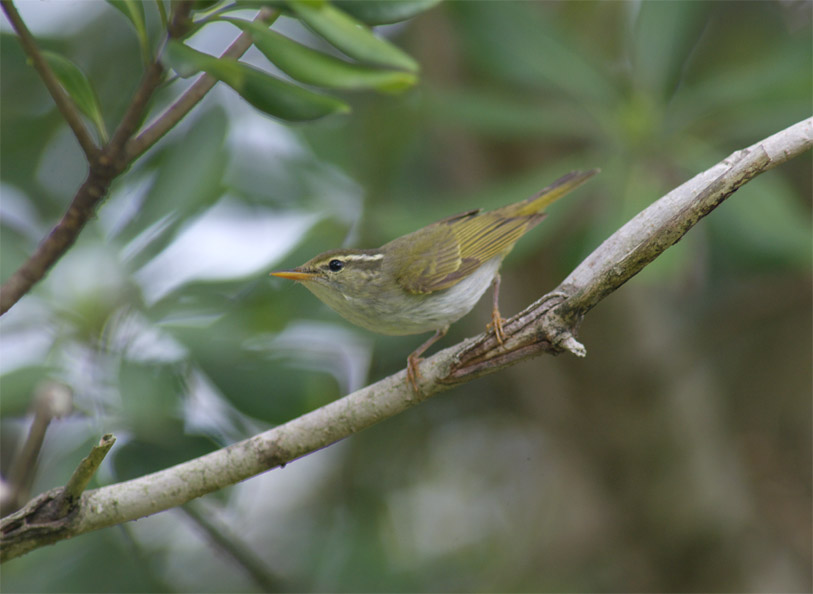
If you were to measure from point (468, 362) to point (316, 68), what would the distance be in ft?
2.72

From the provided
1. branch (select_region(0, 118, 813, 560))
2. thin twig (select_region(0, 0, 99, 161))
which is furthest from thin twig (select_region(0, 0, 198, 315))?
branch (select_region(0, 118, 813, 560))

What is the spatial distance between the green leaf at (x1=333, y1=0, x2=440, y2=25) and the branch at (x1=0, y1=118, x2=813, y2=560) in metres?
0.72

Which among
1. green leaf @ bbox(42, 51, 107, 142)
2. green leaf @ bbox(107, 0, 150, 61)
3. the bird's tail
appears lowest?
green leaf @ bbox(42, 51, 107, 142)

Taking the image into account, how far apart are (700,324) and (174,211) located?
2.77 m

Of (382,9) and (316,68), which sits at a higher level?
(382,9)

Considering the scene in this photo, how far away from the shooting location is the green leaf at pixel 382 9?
1.84 meters

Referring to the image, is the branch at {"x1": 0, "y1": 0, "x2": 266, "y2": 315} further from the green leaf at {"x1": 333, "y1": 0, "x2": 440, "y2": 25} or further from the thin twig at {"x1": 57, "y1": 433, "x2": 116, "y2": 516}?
the thin twig at {"x1": 57, "y1": 433, "x2": 116, "y2": 516}

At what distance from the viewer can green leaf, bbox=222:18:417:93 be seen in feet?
5.42

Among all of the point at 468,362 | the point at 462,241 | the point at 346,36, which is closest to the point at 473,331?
the point at 462,241

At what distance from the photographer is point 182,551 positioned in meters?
3.89

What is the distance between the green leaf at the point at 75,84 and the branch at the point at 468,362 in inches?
33.9

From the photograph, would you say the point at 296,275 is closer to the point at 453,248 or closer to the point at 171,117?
the point at 453,248

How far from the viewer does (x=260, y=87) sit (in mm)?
1696

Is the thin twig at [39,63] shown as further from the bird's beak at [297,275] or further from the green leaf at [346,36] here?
the bird's beak at [297,275]
